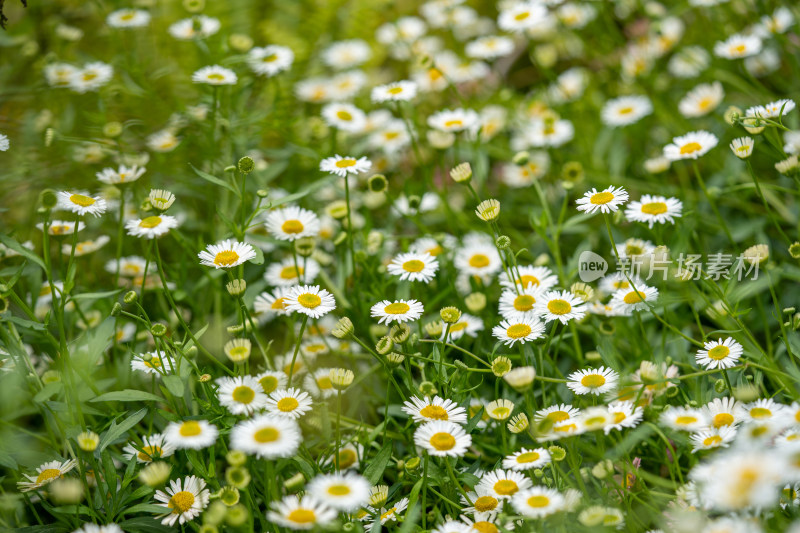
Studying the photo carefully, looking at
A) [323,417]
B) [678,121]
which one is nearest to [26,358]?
[323,417]

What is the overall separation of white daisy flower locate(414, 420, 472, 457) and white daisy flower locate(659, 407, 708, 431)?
24 cm

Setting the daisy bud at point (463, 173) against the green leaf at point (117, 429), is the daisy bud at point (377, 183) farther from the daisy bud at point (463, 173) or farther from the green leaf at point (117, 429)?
the green leaf at point (117, 429)

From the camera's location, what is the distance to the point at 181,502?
92cm

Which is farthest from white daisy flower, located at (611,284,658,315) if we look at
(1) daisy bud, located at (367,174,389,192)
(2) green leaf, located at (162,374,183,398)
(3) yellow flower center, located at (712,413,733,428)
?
(2) green leaf, located at (162,374,183,398)

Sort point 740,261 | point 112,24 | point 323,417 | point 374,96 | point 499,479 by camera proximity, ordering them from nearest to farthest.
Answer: point 499,479
point 323,417
point 740,261
point 374,96
point 112,24

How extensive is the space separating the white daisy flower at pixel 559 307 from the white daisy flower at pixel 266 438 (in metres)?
0.39

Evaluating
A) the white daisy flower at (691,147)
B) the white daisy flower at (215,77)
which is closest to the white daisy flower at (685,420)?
the white daisy flower at (691,147)

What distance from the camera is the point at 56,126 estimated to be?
157cm

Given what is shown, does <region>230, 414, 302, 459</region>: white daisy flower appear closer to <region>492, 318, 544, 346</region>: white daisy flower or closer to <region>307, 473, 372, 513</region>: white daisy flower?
<region>307, 473, 372, 513</region>: white daisy flower

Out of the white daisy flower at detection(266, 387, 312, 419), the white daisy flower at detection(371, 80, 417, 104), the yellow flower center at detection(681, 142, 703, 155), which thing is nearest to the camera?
the white daisy flower at detection(266, 387, 312, 419)

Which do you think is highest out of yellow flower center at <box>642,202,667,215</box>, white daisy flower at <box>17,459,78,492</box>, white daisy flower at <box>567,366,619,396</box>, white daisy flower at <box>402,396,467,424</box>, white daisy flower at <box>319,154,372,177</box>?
white daisy flower at <box>319,154,372,177</box>

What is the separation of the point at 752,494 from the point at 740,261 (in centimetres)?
65

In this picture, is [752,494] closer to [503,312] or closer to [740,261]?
[503,312]

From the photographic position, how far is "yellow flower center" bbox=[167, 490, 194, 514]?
92 cm
